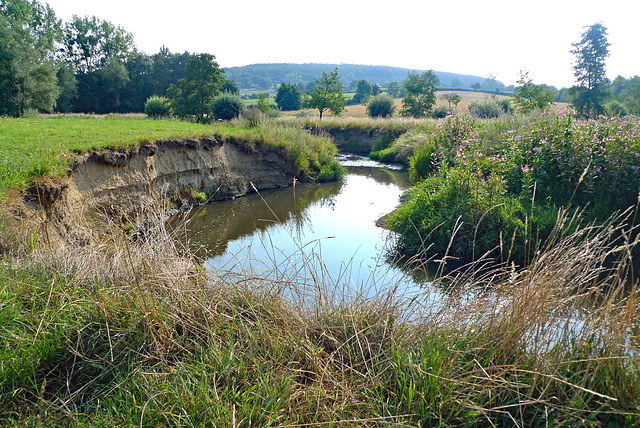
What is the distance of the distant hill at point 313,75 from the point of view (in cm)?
12075

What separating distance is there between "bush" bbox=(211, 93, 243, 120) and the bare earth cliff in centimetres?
A: 663

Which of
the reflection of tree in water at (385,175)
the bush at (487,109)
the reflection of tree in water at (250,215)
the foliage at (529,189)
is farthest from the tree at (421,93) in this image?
the foliage at (529,189)

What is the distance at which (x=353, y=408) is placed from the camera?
2.32 metres

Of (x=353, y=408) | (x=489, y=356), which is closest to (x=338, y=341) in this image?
(x=353, y=408)

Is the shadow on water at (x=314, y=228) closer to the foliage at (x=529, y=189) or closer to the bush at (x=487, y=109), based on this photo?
the foliage at (x=529, y=189)

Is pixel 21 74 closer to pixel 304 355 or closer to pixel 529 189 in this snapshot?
pixel 529 189

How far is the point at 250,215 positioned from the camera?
1030 cm

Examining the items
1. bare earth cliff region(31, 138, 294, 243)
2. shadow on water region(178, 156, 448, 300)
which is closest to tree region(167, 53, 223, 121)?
bare earth cliff region(31, 138, 294, 243)

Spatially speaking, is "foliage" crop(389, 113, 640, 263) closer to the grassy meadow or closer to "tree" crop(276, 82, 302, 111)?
the grassy meadow

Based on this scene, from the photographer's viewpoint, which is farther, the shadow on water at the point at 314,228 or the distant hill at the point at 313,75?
the distant hill at the point at 313,75

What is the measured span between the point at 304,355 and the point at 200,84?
22.5 m

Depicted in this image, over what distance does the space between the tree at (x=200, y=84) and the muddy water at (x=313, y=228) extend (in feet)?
37.4

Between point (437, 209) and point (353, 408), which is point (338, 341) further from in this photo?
point (437, 209)

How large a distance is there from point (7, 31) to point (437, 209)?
97.6ft
